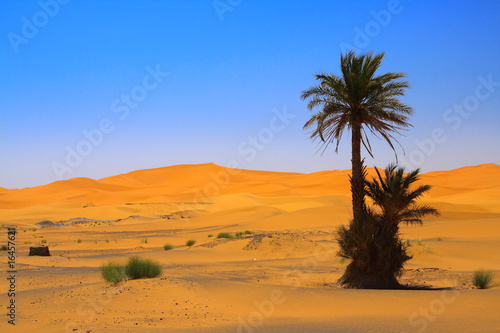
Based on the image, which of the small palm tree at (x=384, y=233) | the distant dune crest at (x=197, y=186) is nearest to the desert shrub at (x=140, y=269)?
the small palm tree at (x=384, y=233)

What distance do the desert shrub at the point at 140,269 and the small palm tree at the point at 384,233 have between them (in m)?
5.24

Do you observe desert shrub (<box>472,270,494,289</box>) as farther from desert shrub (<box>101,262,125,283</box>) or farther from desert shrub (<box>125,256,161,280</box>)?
desert shrub (<box>101,262,125,283</box>)

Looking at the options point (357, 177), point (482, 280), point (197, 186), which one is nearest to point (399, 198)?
point (357, 177)

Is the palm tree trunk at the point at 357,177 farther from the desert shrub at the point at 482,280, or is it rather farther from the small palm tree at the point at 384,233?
the desert shrub at the point at 482,280

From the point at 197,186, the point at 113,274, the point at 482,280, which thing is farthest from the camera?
the point at 197,186

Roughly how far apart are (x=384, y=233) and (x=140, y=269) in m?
6.52

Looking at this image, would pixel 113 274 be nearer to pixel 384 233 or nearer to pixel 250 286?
pixel 250 286

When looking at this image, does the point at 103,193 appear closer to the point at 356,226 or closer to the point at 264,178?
the point at 264,178

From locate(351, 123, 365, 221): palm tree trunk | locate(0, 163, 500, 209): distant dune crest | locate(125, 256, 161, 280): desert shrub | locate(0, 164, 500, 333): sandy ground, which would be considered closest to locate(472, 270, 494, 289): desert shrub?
locate(0, 164, 500, 333): sandy ground

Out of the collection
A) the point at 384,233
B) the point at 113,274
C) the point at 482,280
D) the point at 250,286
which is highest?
the point at 384,233

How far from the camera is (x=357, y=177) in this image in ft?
42.9

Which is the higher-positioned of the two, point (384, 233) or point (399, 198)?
point (399, 198)

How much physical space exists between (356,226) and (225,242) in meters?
14.1

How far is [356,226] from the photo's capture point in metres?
12.1
